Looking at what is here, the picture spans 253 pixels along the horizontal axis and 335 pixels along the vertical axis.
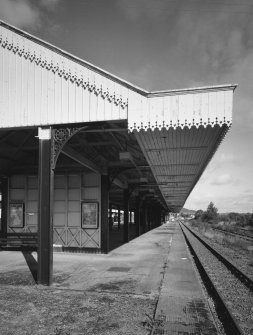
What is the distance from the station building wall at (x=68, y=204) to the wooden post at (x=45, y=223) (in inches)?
267

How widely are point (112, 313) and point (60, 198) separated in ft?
34.0

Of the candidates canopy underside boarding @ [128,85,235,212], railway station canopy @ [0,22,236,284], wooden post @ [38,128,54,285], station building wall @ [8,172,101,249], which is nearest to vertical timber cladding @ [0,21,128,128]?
railway station canopy @ [0,22,236,284]

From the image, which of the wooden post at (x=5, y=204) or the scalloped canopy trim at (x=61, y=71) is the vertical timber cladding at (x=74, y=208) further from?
the scalloped canopy trim at (x=61, y=71)

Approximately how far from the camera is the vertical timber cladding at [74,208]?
15.1 m

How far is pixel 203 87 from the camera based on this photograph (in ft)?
25.2

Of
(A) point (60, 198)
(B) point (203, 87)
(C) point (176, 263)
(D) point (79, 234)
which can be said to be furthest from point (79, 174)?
(B) point (203, 87)

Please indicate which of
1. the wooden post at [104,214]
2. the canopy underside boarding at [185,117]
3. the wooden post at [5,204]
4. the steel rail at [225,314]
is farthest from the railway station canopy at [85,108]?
the wooden post at [5,204]

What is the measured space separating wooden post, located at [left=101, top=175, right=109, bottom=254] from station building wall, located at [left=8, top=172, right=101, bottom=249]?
19 cm

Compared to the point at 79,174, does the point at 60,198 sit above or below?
below

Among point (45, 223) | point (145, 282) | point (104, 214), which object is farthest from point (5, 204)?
point (145, 282)

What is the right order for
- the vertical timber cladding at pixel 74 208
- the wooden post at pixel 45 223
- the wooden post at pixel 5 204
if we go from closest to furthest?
1. the wooden post at pixel 45 223
2. the vertical timber cladding at pixel 74 208
3. the wooden post at pixel 5 204

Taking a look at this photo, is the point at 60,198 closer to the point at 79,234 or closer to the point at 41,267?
the point at 79,234

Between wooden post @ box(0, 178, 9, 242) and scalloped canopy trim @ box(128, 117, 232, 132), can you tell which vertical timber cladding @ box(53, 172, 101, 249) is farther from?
scalloped canopy trim @ box(128, 117, 232, 132)

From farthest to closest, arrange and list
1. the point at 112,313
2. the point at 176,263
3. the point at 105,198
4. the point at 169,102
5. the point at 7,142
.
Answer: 1. the point at 105,198
2. the point at 7,142
3. the point at 176,263
4. the point at 169,102
5. the point at 112,313
